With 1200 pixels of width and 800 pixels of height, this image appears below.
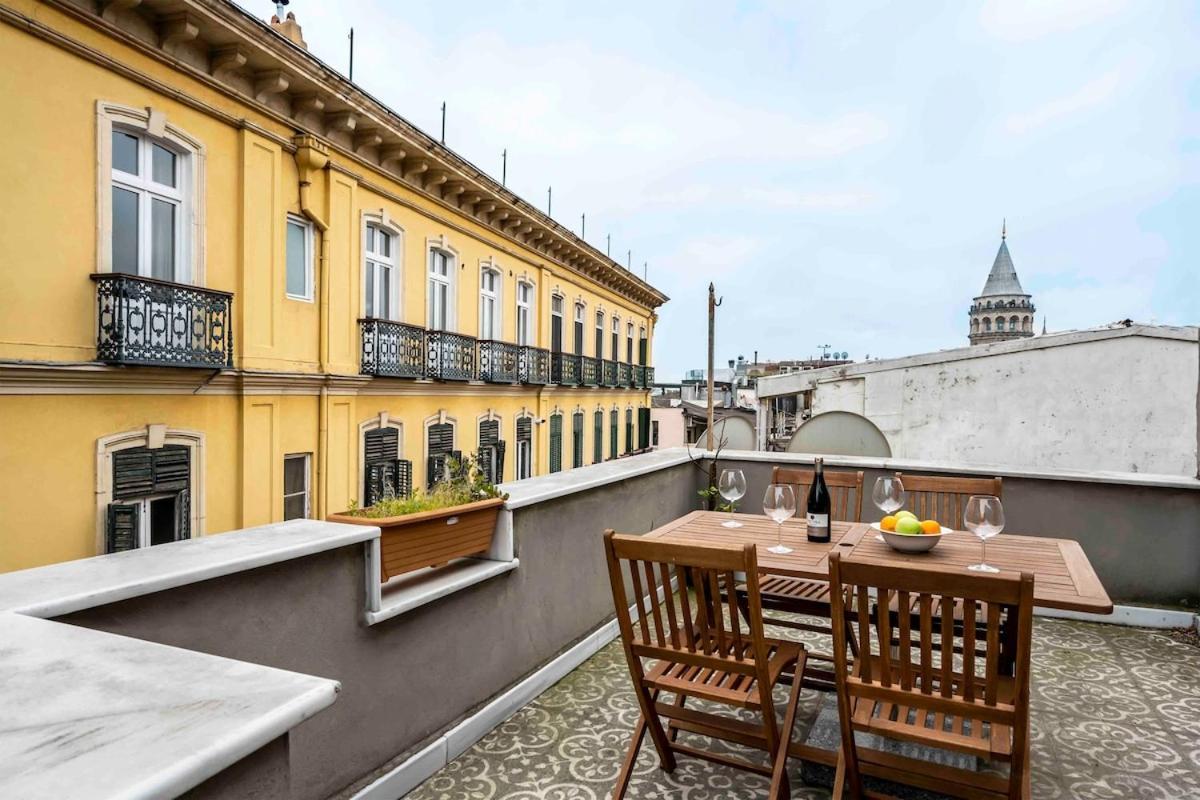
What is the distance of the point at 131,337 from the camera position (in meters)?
6.92

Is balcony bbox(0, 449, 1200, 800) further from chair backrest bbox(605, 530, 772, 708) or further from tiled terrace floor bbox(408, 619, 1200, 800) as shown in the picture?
chair backrest bbox(605, 530, 772, 708)

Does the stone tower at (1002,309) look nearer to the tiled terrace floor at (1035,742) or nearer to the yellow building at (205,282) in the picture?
the yellow building at (205,282)

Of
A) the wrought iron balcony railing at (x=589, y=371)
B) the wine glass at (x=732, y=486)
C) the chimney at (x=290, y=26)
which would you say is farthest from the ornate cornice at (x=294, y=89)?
the wine glass at (x=732, y=486)

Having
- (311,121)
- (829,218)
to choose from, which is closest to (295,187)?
(311,121)

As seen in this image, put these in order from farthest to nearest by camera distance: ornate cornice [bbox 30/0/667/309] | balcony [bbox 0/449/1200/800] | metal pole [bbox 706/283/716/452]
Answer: metal pole [bbox 706/283/716/452] < ornate cornice [bbox 30/0/667/309] < balcony [bbox 0/449/1200/800]

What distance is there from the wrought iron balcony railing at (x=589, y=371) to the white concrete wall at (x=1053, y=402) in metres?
8.40

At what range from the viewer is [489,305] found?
14.7m

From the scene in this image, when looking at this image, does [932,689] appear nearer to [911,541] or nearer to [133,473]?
[911,541]

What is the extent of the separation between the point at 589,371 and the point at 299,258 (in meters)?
10.9

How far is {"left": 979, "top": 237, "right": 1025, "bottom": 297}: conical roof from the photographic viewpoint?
65.4 metres

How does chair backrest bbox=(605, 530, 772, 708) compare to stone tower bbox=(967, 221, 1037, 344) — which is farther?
stone tower bbox=(967, 221, 1037, 344)

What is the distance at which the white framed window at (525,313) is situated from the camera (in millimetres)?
15900

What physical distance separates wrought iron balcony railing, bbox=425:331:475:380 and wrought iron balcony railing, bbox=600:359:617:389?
7757 millimetres

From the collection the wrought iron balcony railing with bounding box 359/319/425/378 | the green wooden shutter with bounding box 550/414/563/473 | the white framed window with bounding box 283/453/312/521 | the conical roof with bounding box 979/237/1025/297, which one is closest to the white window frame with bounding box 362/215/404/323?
the wrought iron balcony railing with bounding box 359/319/425/378
